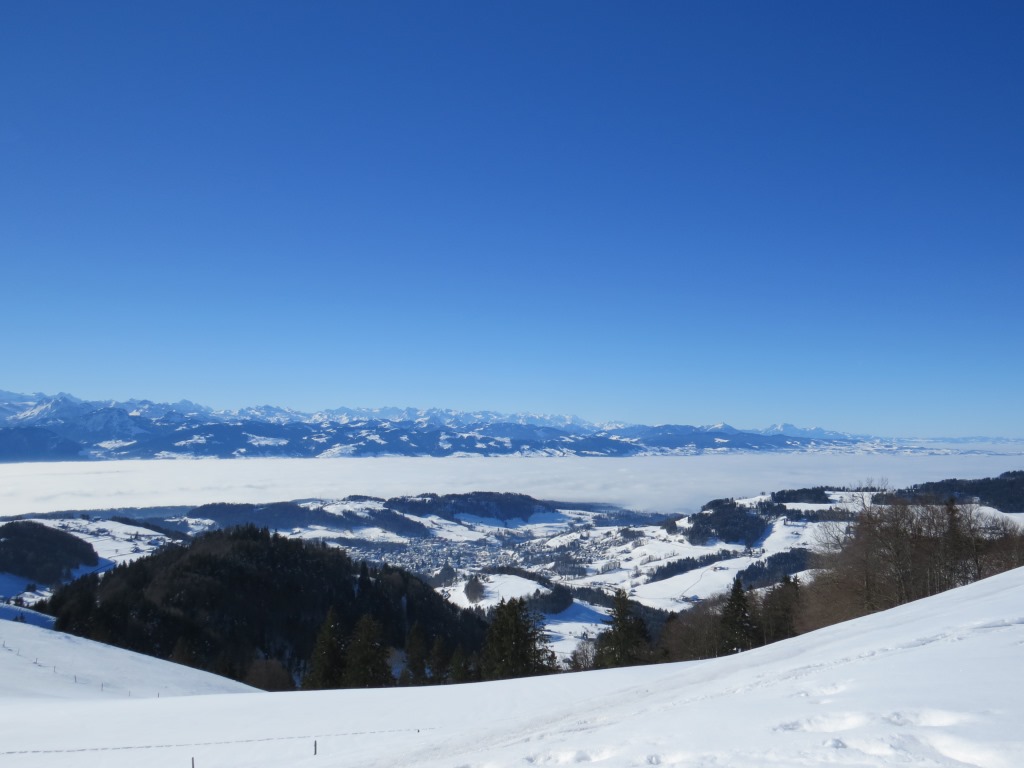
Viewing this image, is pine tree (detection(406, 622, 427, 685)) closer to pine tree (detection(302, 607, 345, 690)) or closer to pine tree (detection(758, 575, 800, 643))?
pine tree (detection(302, 607, 345, 690))

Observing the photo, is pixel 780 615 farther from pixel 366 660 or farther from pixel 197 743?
pixel 197 743

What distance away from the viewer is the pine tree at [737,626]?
4362 centimetres

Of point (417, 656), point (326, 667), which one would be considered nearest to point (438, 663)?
point (417, 656)

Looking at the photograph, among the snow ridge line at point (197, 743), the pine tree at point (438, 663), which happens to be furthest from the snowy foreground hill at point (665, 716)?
the pine tree at point (438, 663)

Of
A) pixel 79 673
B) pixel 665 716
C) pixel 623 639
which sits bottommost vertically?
pixel 623 639

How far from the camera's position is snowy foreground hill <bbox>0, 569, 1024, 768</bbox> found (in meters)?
6.66

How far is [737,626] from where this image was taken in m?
43.9

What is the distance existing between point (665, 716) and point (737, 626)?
39.1 m

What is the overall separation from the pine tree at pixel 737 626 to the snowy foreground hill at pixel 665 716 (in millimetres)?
24126

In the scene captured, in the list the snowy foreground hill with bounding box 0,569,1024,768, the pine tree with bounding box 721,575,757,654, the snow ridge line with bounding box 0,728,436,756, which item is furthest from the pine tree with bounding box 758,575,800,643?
the snow ridge line with bounding box 0,728,436,756

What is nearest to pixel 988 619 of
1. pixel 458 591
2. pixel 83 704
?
pixel 83 704

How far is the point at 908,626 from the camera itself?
48.4ft

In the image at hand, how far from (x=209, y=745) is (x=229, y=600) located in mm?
102151

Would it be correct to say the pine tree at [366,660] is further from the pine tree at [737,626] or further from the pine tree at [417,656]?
the pine tree at [737,626]
